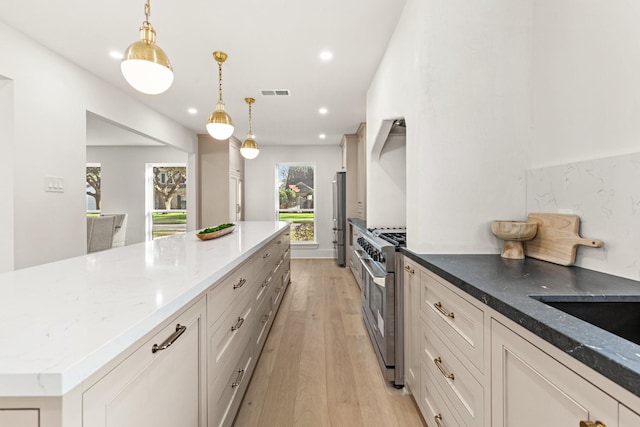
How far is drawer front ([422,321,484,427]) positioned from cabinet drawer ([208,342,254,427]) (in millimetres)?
985

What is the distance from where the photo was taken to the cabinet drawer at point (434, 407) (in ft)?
4.19

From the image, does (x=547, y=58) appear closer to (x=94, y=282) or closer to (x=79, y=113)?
(x=94, y=282)

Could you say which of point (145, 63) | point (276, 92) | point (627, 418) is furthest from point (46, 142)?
point (627, 418)

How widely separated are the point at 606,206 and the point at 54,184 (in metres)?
4.09

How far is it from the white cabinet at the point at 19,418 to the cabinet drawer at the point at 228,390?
0.79m

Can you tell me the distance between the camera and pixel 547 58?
1.57m

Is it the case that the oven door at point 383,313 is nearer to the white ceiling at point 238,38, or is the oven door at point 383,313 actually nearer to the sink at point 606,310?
the sink at point 606,310

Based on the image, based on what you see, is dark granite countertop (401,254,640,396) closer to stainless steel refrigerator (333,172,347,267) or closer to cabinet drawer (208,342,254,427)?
cabinet drawer (208,342,254,427)

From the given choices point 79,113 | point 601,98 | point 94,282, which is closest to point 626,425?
point 601,98

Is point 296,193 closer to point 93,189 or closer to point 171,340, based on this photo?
point 93,189

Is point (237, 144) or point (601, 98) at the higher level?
point (237, 144)

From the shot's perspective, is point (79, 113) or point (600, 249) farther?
point (79, 113)

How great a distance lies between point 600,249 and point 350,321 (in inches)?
88.7

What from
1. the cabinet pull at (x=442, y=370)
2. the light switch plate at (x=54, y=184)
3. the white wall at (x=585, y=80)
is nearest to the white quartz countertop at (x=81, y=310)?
the cabinet pull at (x=442, y=370)
